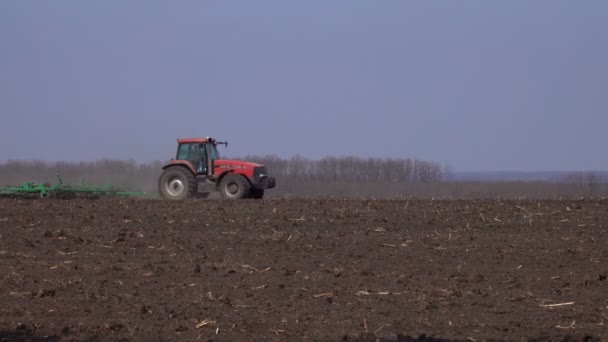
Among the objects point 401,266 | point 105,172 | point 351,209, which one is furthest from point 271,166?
point 401,266

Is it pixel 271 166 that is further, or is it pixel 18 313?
pixel 271 166

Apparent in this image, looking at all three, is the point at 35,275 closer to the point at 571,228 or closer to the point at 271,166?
the point at 571,228

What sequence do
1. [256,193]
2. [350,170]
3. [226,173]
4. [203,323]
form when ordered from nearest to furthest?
[203,323] → [226,173] → [256,193] → [350,170]

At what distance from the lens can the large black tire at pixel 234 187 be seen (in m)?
27.8

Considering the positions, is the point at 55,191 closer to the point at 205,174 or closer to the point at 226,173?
the point at 205,174

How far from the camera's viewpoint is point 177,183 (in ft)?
93.7

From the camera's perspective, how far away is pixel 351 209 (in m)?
22.1

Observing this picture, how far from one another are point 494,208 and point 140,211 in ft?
28.6

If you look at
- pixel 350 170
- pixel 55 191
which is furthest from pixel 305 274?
pixel 350 170

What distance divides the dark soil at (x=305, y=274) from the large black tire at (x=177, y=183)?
20.0ft

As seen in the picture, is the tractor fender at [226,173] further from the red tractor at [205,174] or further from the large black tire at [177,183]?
the large black tire at [177,183]

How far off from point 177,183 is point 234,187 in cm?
195

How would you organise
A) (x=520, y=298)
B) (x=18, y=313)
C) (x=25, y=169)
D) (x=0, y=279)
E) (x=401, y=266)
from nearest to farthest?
(x=18, y=313), (x=520, y=298), (x=0, y=279), (x=401, y=266), (x=25, y=169)

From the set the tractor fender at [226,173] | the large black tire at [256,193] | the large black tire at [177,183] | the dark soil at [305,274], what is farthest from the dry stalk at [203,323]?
the large black tire at [256,193]
